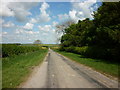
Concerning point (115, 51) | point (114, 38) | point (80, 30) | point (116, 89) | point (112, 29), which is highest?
point (80, 30)

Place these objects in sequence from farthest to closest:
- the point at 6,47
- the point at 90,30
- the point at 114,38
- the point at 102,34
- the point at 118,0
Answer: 1. the point at 6,47
2. the point at 90,30
3. the point at 102,34
4. the point at 118,0
5. the point at 114,38

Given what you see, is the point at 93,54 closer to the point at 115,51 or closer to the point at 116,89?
the point at 115,51

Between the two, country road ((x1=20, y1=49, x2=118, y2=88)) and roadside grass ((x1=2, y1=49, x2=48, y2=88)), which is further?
roadside grass ((x1=2, y1=49, x2=48, y2=88))

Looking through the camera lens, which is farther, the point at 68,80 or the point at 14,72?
the point at 14,72

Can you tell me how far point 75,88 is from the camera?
→ 591 cm

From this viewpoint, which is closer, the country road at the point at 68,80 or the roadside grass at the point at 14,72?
the country road at the point at 68,80

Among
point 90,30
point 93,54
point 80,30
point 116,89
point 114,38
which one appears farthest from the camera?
point 80,30

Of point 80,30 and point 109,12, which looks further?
point 80,30

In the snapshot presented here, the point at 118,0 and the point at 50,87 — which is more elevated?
the point at 118,0

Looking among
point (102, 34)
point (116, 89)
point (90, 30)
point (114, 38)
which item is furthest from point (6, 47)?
point (116, 89)

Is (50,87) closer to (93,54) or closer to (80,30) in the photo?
(93,54)

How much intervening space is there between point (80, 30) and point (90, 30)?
19.1m

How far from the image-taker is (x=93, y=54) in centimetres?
2075

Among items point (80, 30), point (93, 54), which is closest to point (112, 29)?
point (93, 54)
